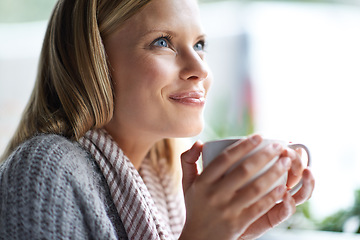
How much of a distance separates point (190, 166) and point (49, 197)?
0.26m

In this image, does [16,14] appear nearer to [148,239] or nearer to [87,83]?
[87,83]

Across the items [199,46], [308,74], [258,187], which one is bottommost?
[258,187]

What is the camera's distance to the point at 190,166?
784mm

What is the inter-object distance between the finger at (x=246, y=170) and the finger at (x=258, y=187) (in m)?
0.01

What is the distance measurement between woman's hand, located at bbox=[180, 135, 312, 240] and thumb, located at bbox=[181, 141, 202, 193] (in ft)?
0.23

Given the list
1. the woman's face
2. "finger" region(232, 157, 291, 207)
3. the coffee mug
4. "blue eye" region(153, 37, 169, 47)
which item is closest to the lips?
the woman's face

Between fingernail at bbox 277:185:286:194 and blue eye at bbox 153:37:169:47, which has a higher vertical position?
blue eye at bbox 153:37:169:47

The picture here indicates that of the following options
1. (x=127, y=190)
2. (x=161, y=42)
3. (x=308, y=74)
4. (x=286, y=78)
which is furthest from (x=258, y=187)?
(x=286, y=78)

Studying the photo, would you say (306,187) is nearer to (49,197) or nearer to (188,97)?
(188,97)

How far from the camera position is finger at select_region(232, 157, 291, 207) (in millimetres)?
648

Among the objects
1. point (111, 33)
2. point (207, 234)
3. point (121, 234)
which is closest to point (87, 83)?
point (111, 33)

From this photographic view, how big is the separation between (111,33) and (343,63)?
7.69ft

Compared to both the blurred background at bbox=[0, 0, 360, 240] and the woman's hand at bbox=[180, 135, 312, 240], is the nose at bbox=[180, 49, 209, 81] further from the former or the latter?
the blurred background at bbox=[0, 0, 360, 240]

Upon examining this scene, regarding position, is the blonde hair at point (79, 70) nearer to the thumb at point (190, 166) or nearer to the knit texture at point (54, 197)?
the knit texture at point (54, 197)
